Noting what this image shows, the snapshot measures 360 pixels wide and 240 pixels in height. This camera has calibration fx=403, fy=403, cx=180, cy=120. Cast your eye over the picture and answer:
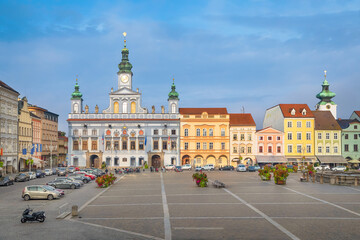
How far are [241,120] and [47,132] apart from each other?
46885 millimetres

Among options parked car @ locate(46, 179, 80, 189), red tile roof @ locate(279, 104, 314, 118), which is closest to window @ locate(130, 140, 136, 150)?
red tile roof @ locate(279, 104, 314, 118)

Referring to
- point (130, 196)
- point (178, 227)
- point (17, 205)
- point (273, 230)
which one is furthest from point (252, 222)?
point (17, 205)

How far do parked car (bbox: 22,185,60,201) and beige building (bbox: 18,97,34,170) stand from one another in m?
42.2

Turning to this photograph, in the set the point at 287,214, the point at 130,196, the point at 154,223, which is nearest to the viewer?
the point at 154,223

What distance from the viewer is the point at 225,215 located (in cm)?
2416

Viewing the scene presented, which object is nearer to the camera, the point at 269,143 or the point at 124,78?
the point at 269,143

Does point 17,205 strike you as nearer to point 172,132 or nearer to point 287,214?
point 287,214

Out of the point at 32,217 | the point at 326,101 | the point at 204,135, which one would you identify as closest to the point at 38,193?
the point at 32,217

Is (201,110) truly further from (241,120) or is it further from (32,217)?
(32,217)

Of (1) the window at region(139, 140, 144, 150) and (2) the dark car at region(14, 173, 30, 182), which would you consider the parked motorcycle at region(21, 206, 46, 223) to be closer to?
(2) the dark car at region(14, 173, 30, 182)

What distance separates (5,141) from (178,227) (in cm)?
5352

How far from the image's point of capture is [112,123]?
84500 mm

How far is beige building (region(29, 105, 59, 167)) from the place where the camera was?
9337 centimetres

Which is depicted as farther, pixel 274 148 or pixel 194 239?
pixel 274 148
